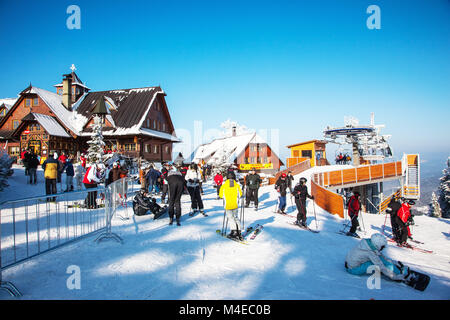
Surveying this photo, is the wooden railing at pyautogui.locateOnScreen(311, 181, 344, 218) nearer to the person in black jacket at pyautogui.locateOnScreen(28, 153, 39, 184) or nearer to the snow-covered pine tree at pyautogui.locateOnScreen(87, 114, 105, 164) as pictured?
the snow-covered pine tree at pyautogui.locateOnScreen(87, 114, 105, 164)

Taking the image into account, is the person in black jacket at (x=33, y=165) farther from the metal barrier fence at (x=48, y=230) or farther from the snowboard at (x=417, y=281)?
the snowboard at (x=417, y=281)

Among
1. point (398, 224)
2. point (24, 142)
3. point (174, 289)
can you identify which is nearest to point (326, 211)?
point (398, 224)

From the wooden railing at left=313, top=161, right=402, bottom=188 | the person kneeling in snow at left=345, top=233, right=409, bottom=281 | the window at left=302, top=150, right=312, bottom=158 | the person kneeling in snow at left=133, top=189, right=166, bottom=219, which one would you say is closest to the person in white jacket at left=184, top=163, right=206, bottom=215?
the person kneeling in snow at left=133, top=189, right=166, bottom=219

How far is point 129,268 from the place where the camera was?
4.77 meters

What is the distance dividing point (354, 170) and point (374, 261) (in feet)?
64.1

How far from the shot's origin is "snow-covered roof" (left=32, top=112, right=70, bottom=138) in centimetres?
2497

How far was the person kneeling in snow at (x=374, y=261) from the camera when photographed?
4832 millimetres

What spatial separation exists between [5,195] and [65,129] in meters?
18.0

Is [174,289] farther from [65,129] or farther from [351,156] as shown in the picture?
[351,156]

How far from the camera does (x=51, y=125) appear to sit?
25922 mm

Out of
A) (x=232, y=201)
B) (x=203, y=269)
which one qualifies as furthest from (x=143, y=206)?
(x=203, y=269)

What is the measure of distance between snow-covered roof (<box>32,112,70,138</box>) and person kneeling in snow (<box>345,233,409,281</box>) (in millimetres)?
28424

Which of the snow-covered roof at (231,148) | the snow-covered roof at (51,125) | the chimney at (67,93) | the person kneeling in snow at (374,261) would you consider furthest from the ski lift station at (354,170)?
the chimney at (67,93)

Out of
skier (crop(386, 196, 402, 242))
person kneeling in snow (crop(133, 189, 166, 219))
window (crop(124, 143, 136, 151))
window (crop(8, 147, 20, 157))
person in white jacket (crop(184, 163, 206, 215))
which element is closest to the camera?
skier (crop(386, 196, 402, 242))
